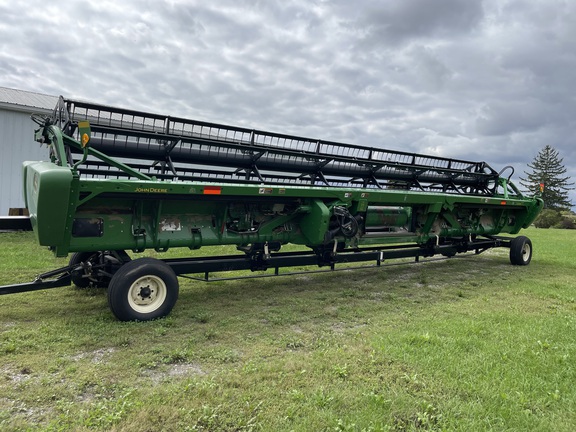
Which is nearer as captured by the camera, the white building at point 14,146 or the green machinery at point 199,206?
the green machinery at point 199,206

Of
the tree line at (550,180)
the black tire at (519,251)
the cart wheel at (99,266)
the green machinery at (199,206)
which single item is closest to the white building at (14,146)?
the green machinery at (199,206)

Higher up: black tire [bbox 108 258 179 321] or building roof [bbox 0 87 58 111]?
A: building roof [bbox 0 87 58 111]

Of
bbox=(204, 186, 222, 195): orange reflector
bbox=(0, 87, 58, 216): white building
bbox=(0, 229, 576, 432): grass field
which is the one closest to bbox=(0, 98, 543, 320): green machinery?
bbox=(204, 186, 222, 195): orange reflector

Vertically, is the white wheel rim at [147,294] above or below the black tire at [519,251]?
below

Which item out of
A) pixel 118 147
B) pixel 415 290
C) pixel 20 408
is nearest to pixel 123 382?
pixel 20 408

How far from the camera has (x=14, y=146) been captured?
36.3 feet

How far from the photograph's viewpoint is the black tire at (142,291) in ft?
13.0

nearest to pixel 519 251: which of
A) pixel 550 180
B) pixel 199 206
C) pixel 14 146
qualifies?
pixel 199 206

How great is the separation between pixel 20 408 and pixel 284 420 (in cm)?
163

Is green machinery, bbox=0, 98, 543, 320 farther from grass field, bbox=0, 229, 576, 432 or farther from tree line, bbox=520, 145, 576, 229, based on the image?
tree line, bbox=520, 145, 576, 229

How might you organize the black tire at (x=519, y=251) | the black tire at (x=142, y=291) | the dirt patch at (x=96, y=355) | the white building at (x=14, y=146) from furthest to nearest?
the white building at (x=14, y=146), the black tire at (x=519, y=251), the black tire at (x=142, y=291), the dirt patch at (x=96, y=355)

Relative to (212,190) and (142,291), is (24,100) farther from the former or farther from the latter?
(142,291)

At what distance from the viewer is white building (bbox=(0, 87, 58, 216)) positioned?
428 inches

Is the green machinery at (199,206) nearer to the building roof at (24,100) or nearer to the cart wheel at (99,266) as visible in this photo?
the cart wheel at (99,266)
